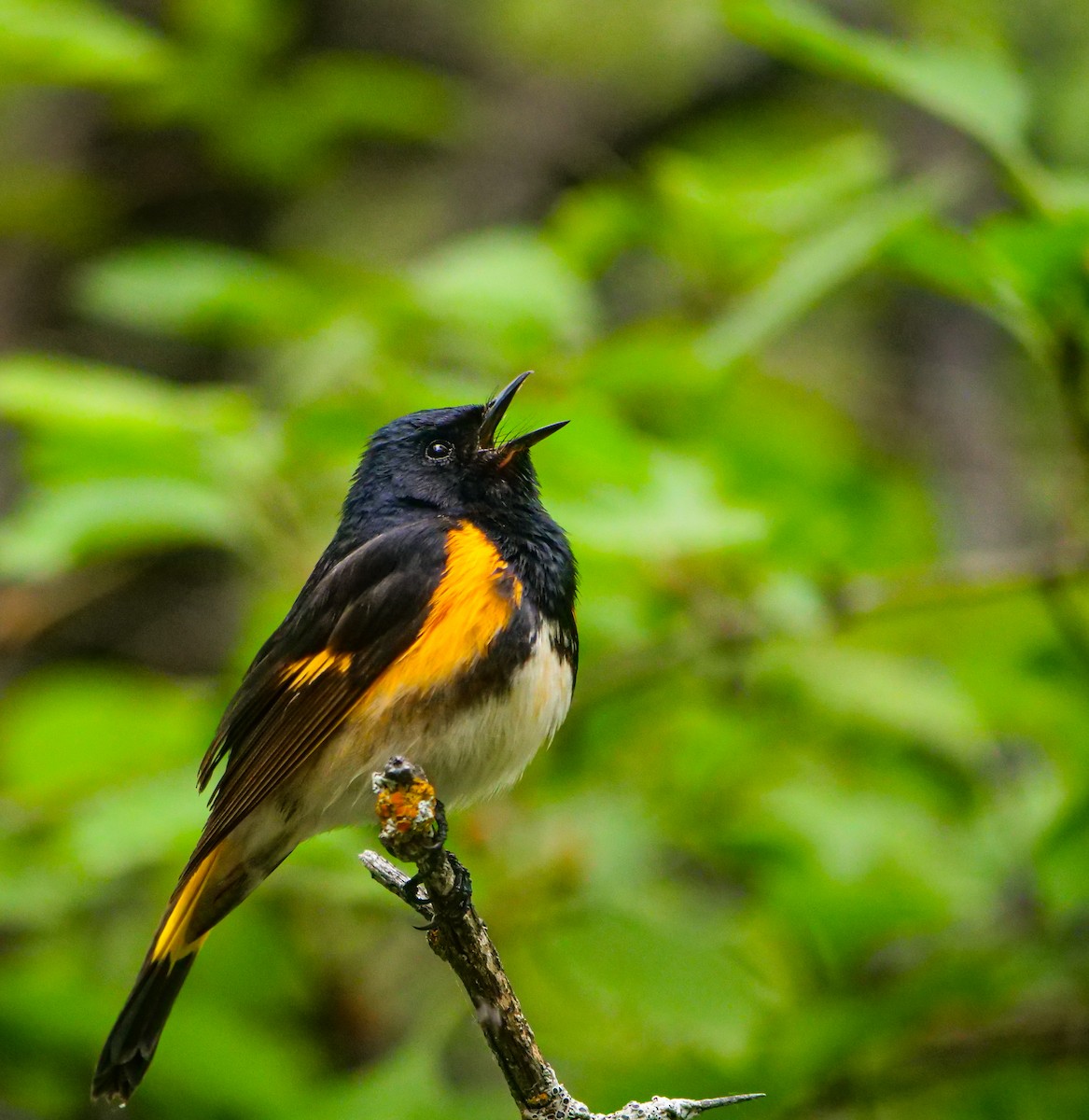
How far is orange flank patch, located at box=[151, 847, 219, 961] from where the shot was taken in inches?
107

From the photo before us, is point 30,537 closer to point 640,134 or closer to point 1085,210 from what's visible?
point 1085,210

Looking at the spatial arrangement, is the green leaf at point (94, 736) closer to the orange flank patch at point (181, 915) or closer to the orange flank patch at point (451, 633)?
the orange flank patch at point (181, 915)

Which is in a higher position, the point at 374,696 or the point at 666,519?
the point at 666,519

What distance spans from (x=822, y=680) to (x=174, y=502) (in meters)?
1.58

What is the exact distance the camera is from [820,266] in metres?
2.71

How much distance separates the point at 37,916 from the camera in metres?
3.39

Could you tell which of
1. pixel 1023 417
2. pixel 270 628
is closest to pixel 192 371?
pixel 270 628

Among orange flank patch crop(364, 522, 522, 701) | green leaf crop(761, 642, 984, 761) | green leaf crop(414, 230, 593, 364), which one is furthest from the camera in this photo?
green leaf crop(761, 642, 984, 761)

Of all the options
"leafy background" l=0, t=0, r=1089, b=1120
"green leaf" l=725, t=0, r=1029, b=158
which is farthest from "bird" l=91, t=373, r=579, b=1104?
"green leaf" l=725, t=0, r=1029, b=158

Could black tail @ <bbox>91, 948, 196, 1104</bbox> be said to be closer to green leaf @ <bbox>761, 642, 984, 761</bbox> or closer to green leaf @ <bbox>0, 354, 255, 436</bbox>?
green leaf @ <bbox>0, 354, 255, 436</bbox>

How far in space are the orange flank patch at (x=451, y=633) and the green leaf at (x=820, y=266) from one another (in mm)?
668

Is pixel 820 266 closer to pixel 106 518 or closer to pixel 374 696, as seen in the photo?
pixel 374 696

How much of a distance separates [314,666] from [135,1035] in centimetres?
82

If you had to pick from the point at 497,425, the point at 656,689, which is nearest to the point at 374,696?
the point at 497,425
